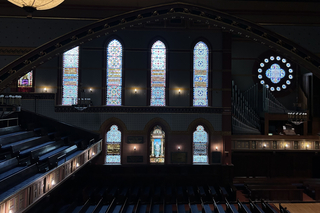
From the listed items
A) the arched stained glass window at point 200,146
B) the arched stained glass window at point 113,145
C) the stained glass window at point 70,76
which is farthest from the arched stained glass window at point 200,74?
the stained glass window at point 70,76

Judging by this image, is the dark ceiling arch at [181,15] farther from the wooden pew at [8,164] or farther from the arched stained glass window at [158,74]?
the arched stained glass window at [158,74]

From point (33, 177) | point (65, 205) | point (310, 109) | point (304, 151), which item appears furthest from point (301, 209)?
point (33, 177)

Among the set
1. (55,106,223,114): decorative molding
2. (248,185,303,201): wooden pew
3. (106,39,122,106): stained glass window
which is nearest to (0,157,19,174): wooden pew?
(55,106,223,114): decorative molding

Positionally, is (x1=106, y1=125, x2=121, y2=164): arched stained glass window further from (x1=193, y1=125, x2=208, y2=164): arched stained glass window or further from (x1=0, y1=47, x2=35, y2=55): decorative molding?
(x1=0, y1=47, x2=35, y2=55): decorative molding

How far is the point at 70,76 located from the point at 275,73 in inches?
557

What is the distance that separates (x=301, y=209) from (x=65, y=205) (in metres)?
12.1

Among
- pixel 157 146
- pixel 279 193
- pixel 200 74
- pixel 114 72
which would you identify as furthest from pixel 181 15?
pixel 279 193

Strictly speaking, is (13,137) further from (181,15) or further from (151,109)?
(181,15)

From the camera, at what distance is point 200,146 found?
51.2ft

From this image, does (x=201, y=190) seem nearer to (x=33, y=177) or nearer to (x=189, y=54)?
(x=189, y=54)

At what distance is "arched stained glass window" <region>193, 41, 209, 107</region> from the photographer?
51.1 feet

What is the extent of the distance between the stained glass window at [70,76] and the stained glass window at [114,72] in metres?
2.01

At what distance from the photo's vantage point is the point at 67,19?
702 cm

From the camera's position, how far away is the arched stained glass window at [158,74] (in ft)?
51.0
